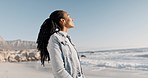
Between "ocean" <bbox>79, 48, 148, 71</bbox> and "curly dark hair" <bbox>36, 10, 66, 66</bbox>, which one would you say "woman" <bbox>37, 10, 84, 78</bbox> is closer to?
"curly dark hair" <bbox>36, 10, 66, 66</bbox>

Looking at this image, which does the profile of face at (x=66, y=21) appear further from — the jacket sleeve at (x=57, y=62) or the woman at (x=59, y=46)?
the jacket sleeve at (x=57, y=62)

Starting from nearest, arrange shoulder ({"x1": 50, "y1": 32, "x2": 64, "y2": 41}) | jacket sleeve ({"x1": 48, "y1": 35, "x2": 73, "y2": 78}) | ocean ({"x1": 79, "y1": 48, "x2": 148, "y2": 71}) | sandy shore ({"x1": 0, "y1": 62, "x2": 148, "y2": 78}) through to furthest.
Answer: jacket sleeve ({"x1": 48, "y1": 35, "x2": 73, "y2": 78}), shoulder ({"x1": 50, "y1": 32, "x2": 64, "y2": 41}), sandy shore ({"x1": 0, "y1": 62, "x2": 148, "y2": 78}), ocean ({"x1": 79, "y1": 48, "x2": 148, "y2": 71})

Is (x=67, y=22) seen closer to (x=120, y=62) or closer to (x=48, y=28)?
(x=48, y=28)

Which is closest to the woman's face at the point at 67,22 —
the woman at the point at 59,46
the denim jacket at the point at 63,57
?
the woman at the point at 59,46

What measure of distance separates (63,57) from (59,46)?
0.10m

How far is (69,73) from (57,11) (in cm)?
62

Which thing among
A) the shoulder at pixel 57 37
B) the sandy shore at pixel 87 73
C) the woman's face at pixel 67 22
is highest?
the woman's face at pixel 67 22

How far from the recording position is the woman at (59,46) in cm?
208

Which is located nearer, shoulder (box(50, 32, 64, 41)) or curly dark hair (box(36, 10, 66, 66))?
shoulder (box(50, 32, 64, 41))

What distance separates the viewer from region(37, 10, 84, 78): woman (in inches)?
82.0

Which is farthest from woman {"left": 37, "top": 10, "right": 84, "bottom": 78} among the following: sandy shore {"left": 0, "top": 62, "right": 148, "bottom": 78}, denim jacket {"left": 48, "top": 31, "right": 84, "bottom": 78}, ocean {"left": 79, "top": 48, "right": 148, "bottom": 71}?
ocean {"left": 79, "top": 48, "right": 148, "bottom": 71}

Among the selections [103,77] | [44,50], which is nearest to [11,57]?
[103,77]

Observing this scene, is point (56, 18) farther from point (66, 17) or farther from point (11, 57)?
point (11, 57)

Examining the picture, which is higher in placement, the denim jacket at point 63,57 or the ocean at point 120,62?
the denim jacket at point 63,57
